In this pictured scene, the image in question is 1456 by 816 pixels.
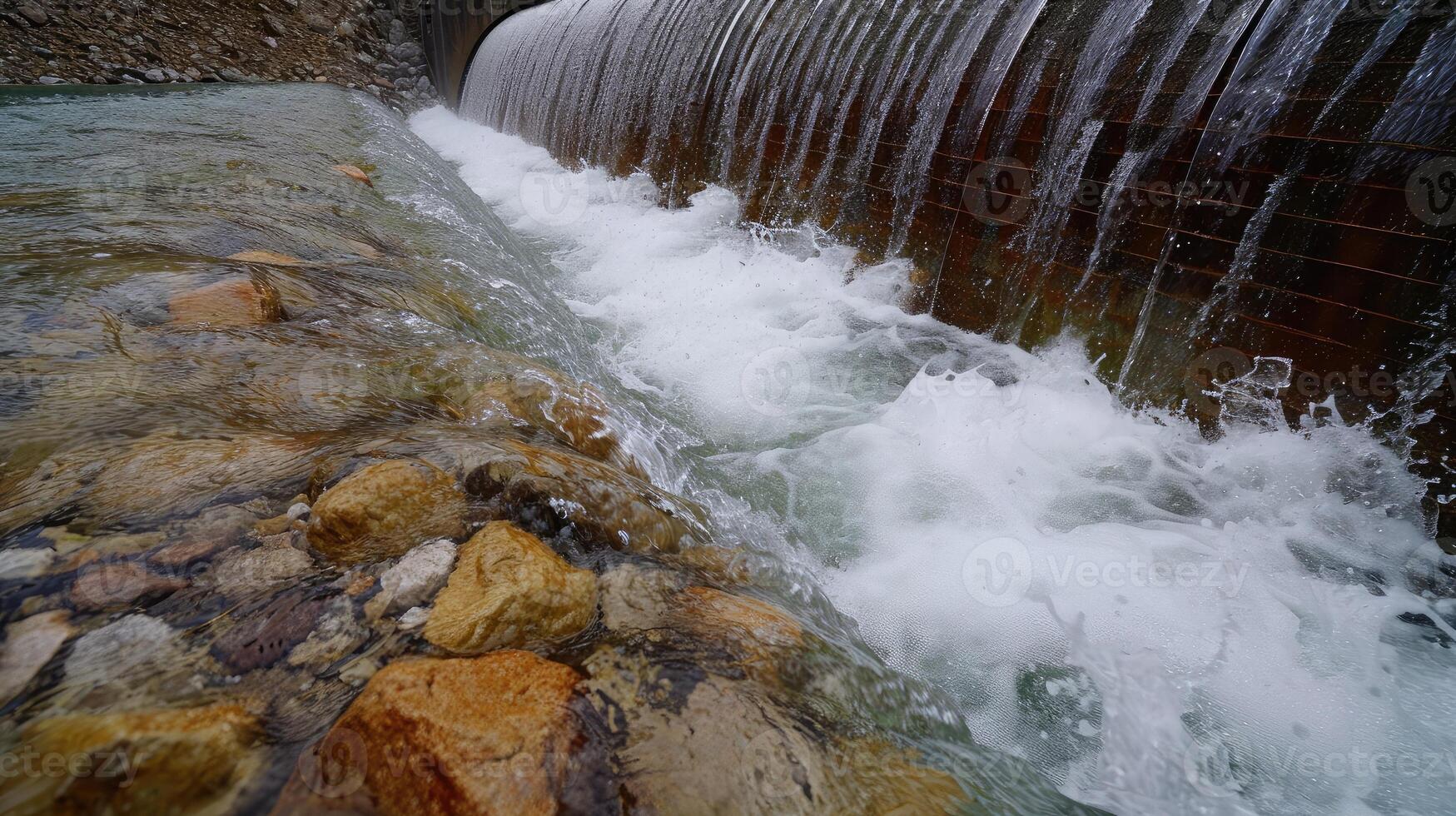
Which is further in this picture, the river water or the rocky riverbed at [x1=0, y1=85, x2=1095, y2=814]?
the river water

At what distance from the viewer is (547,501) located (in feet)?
5.84

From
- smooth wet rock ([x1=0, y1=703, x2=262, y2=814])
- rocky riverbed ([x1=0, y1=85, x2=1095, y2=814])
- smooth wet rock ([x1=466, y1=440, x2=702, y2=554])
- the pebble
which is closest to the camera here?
smooth wet rock ([x1=0, y1=703, x2=262, y2=814])

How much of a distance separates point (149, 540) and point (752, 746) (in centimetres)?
139

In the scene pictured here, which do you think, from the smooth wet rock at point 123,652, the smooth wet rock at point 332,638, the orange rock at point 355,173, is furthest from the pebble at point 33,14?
the smooth wet rock at point 332,638

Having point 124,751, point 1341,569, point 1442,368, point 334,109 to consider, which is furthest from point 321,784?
point 334,109

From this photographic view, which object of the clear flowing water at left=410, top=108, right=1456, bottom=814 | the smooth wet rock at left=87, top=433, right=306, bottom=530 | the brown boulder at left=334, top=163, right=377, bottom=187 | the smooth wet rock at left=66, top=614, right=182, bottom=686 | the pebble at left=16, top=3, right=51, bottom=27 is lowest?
the clear flowing water at left=410, top=108, right=1456, bottom=814

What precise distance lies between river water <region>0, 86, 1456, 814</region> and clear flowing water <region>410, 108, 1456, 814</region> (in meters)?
0.01

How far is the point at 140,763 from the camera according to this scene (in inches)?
39.6

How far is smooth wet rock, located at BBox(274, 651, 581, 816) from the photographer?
1.04m

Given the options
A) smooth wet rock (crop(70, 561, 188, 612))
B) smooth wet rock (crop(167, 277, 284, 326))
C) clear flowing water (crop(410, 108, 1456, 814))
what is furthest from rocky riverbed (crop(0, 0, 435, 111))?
smooth wet rock (crop(70, 561, 188, 612))

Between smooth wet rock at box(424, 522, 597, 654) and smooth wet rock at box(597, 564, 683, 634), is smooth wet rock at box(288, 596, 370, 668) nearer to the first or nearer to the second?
smooth wet rock at box(424, 522, 597, 654)

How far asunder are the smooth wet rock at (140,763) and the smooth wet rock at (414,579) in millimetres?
310

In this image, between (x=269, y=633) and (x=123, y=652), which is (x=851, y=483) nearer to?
Answer: (x=269, y=633)

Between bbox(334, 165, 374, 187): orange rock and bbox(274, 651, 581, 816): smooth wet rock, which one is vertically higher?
bbox(334, 165, 374, 187): orange rock
